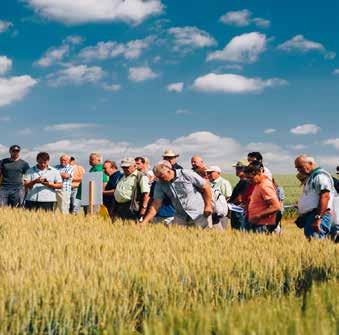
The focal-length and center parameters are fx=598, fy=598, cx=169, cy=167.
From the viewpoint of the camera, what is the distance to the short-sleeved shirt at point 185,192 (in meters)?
8.59

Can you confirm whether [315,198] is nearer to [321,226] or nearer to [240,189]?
[321,226]

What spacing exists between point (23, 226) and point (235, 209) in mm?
3537

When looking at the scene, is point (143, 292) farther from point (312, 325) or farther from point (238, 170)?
point (238, 170)

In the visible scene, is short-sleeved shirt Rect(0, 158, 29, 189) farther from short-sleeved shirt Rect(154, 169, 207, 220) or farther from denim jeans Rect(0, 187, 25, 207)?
short-sleeved shirt Rect(154, 169, 207, 220)

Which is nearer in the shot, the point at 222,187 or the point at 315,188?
the point at 315,188

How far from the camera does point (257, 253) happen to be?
651cm

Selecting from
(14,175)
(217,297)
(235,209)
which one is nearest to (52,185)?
(14,175)

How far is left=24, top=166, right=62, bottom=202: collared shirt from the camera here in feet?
40.9

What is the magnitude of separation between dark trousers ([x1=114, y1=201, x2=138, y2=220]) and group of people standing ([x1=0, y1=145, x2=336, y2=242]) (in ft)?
0.06

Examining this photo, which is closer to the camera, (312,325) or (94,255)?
(312,325)

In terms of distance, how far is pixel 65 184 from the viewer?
13.7 meters

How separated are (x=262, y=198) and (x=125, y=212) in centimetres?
331

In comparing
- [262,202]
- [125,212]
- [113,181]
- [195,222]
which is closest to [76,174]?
[113,181]

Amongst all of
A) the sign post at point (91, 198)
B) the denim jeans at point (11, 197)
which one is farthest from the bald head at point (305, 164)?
the denim jeans at point (11, 197)
